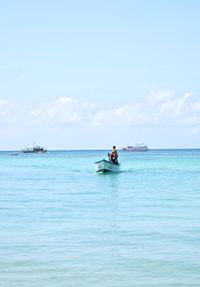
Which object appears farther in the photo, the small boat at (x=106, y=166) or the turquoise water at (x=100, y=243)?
the small boat at (x=106, y=166)

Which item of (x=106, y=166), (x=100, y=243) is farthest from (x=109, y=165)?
(x=100, y=243)

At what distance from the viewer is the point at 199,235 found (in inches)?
730

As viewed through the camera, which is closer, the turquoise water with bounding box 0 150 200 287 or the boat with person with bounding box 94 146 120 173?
the turquoise water with bounding box 0 150 200 287

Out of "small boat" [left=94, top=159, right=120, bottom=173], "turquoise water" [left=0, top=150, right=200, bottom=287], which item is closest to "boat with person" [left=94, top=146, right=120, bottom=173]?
"small boat" [left=94, top=159, right=120, bottom=173]

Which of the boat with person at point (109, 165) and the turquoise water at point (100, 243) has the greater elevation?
the boat with person at point (109, 165)

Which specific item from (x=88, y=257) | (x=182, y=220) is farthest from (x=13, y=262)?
(x=182, y=220)

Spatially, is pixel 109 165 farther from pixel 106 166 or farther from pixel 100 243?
pixel 100 243

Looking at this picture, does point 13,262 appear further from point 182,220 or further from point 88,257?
point 182,220

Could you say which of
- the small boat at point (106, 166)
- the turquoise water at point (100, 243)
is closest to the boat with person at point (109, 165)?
the small boat at point (106, 166)

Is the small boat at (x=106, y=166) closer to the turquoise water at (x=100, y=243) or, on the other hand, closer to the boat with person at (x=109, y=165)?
the boat with person at (x=109, y=165)

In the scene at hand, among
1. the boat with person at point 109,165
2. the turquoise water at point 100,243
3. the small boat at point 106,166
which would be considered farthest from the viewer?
the small boat at point 106,166

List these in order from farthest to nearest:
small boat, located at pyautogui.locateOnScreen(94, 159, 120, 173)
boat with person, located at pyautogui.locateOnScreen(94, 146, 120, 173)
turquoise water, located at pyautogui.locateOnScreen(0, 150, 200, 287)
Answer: small boat, located at pyautogui.locateOnScreen(94, 159, 120, 173), boat with person, located at pyautogui.locateOnScreen(94, 146, 120, 173), turquoise water, located at pyautogui.locateOnScreen(0, 150, 200, 287)

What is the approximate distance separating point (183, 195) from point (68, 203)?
24.8ft

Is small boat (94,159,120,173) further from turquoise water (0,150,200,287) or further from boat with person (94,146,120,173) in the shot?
turquoise water (0,150,200,287)
